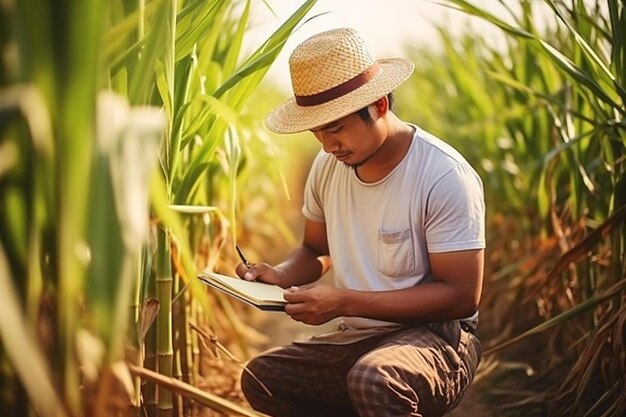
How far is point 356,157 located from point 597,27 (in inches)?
24.4

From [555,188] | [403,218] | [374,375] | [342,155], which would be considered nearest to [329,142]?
[342,155]

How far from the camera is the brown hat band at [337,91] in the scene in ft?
6.23

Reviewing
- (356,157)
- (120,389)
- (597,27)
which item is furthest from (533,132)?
(120,389)

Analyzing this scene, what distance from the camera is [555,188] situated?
2818 millimetres

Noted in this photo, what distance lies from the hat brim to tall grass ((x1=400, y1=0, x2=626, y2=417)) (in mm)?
182

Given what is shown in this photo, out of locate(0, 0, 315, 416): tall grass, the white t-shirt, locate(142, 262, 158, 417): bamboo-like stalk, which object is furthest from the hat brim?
locate(0, 0, 315, 416): tall grass

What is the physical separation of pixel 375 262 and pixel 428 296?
0.19 m

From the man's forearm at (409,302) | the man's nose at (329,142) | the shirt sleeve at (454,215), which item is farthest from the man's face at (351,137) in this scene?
the man's forearm at (409,302)

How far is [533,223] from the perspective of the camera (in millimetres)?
3207

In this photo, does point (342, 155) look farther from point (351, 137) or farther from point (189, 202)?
point (189, 202)

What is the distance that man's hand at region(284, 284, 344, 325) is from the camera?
177 centimetres

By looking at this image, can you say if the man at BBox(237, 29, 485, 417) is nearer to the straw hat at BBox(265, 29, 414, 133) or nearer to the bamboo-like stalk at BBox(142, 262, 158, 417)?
the straw hat at BBox(265, 29, 414, 133)

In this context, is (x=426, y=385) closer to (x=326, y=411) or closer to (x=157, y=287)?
(x=326, y=411)

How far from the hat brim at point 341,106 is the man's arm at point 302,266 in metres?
0.29
